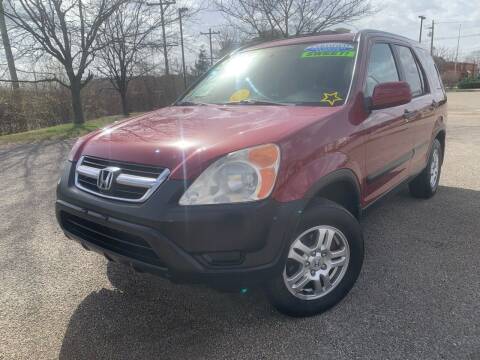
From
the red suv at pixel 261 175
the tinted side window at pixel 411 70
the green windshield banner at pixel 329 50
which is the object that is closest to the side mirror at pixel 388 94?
the red suv at pixel 261 175

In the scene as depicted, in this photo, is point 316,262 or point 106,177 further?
point 316,262

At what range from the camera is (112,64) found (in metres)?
19.3

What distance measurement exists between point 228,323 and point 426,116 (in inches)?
119

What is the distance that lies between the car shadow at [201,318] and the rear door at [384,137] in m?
0.65

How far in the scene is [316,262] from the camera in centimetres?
246

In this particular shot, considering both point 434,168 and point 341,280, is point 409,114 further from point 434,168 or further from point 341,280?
point 341,280

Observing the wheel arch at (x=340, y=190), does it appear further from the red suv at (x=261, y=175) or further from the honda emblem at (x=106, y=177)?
the honda emblem at (x=106, y=177)

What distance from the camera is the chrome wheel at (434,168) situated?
4688 mm

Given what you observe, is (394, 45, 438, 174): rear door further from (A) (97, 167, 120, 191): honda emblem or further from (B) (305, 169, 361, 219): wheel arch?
(A) (97, 167, 120, 191): honda emblem

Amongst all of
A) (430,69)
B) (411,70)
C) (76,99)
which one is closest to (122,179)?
(411,70)

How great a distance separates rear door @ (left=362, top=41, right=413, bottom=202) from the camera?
2936 millimetres

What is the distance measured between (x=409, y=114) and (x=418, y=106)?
358 millimetres

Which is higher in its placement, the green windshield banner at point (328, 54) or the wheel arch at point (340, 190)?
the green windshield banner at point (328, 54)

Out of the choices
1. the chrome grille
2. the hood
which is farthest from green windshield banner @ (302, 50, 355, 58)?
the chrome grille
